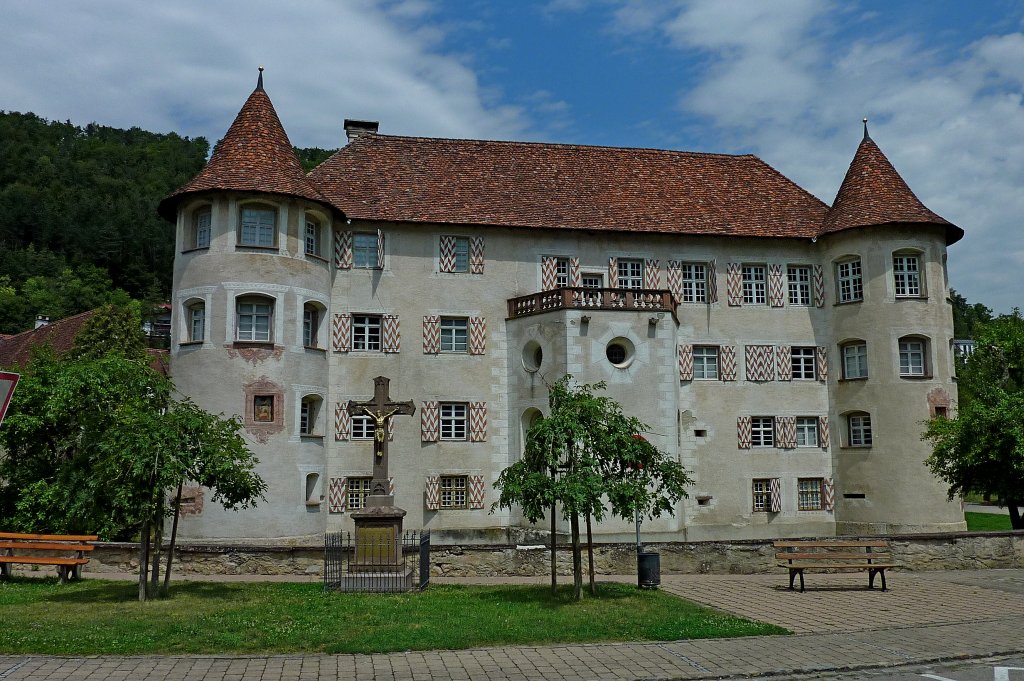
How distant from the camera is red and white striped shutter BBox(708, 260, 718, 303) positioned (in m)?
31.5

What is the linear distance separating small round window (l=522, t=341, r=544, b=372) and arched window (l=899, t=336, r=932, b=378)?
12156mm

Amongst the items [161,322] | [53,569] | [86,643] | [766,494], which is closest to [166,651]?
[86,643]

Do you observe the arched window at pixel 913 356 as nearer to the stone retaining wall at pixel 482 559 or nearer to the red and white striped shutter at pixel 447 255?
the stone retaining wall at pixel 482 559

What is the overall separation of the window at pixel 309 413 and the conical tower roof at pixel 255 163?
617cm

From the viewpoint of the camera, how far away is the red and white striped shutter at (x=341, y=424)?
28.5 m

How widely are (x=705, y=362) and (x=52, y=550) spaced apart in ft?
68.6

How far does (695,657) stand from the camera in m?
10.9

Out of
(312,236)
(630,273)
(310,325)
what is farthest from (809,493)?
(312,236)

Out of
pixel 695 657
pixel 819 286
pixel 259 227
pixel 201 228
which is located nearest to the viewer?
pixel 695 657

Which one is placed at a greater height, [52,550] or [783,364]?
[783,364]

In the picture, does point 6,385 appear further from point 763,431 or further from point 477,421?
point 763,431

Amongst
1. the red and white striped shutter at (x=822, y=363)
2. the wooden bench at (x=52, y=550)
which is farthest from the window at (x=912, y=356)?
the wooden bench at (x=52, y=550)

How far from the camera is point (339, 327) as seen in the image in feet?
95.2

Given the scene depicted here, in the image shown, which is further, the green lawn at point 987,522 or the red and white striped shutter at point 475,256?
the green lawn at point 987,522
